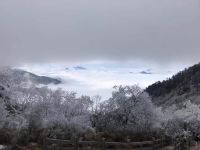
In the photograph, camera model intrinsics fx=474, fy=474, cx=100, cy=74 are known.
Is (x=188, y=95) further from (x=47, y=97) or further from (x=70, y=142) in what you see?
(x=70, y=142)

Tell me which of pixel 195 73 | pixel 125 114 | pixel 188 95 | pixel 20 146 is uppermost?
pixel 195 73

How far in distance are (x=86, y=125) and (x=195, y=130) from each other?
988 centimetres

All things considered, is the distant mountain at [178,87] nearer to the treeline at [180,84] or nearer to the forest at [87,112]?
the treeline at [180,84]

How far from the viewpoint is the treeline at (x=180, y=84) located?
5994 inches

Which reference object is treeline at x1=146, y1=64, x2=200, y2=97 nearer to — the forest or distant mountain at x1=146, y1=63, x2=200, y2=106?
distant mountain at x1=146, y1=63, x2=200, y2=106

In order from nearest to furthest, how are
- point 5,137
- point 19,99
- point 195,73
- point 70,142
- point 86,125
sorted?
point 70,142 < point 5,137 < point 86,125 < point 19,99 < point 195,73

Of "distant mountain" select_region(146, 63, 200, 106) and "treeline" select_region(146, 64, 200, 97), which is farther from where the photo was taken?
"treeline" select_region(146, 64, 200, 97)

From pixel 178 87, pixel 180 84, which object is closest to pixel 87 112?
pixel 178 87

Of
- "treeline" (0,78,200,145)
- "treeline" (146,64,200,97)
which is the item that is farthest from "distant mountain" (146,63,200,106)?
"treeline" (0,78,200,145)

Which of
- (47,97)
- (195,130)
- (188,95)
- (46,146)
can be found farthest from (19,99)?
(188,95)

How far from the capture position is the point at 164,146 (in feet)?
97.5

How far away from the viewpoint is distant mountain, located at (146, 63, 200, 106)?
464 ft

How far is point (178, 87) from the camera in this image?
6250 inches

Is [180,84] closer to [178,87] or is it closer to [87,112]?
[178,87]
